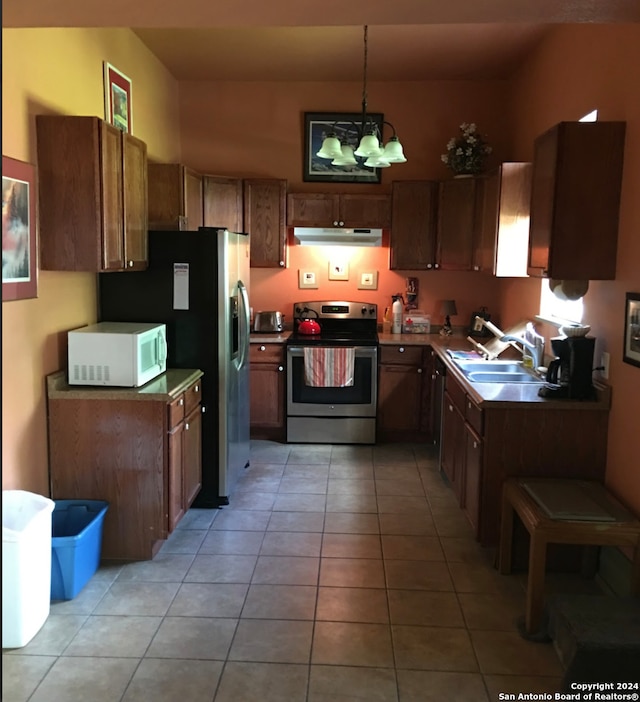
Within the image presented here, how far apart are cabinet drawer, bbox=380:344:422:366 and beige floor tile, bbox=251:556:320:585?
2.23 meters

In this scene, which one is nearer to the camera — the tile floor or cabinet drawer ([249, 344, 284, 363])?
the tile floor

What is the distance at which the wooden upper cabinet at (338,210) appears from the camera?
5.41 m

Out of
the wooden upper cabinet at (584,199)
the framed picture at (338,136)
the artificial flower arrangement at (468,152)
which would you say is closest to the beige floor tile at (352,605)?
the wooden upper cabinet at (584,199)

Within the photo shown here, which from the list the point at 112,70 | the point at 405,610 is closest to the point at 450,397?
the point at 405,610

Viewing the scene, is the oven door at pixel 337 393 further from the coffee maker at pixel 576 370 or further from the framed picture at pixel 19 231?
the framed picture at pixel 19 231

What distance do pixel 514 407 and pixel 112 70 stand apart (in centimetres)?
303

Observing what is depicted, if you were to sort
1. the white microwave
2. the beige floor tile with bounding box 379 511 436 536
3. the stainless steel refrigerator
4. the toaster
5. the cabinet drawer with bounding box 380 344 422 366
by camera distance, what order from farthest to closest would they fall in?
the toaster
the cabinet drawer with bounding box 380 344 422 366
the stainless steel refrigerator
the beige floor tile with bounding box 379 511 436 536
the white microwave

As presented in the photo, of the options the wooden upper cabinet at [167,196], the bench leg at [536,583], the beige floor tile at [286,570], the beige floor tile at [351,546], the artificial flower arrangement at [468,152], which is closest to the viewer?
the bench leg at [536,583]

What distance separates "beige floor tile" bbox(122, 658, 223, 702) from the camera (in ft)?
7.47

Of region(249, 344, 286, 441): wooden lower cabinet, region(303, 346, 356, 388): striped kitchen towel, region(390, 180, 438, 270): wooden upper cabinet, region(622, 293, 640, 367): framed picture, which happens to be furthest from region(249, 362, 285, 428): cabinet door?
region(622, 293, 640, 367): framed picture

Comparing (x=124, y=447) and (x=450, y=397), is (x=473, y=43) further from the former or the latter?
(x=124, y=447)

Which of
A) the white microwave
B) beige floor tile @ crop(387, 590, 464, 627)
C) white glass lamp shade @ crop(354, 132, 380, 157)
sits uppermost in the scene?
white glass lamp shade @ crop(354, 132, 380, 157)

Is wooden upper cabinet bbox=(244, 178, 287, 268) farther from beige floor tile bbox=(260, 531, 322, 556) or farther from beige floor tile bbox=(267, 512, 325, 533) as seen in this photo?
beige floor tile bbox=(260, 531, 322, 556)

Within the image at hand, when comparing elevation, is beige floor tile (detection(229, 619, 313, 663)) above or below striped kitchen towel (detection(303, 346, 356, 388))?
below
